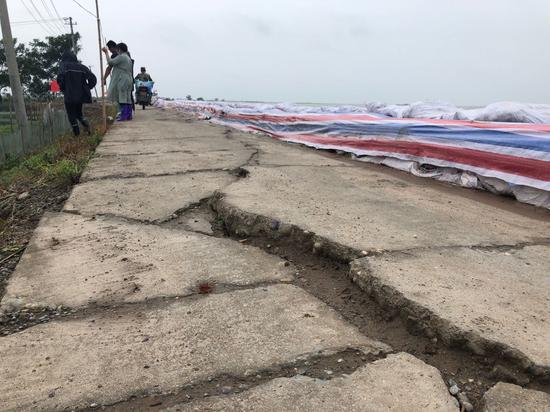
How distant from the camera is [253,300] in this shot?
157 centimetres

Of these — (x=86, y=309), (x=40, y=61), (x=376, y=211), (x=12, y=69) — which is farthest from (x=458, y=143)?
(x=40, y=61)

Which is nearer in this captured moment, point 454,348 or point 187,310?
point 454,348

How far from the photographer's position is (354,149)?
192 inches

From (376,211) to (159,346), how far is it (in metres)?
1.56

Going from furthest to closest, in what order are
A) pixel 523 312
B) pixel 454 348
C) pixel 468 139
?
pixel 468 139, pixel 523 312, pixel 454 348

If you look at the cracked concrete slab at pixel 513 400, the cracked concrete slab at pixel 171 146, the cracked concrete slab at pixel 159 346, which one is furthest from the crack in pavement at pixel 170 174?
the cracked concrete slab at pixel 513 400

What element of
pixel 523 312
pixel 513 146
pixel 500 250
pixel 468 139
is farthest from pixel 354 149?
pixel 523 312

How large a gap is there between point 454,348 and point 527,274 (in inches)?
26.5

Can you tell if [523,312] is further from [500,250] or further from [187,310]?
[187,310]

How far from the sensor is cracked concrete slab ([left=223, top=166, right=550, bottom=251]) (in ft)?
6.92

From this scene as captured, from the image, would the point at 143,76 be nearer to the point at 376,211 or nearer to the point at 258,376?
the point at 376,211

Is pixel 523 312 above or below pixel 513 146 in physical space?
below

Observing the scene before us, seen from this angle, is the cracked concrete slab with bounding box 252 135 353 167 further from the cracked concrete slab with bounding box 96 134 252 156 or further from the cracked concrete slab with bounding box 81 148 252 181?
the cracked concrete slab with bounding box 96 134 252 156

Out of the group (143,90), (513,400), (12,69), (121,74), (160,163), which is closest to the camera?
(513,400)
